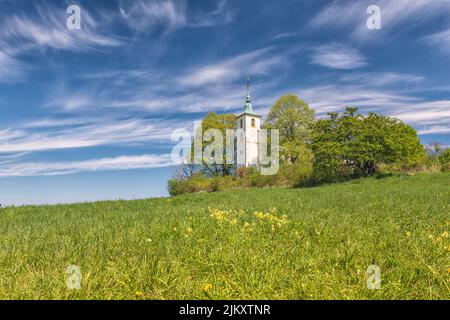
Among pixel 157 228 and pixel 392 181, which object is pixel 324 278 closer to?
pixel 157 228

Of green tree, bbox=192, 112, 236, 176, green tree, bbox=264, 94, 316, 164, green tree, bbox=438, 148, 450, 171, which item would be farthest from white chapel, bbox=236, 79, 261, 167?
green tree, bbox=438, 148, 450, 171

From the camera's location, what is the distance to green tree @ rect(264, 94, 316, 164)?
43594mm

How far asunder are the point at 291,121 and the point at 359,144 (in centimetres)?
1455

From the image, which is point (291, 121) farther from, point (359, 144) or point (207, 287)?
point (207, 287)

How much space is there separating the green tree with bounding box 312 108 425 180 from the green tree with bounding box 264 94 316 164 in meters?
9.13

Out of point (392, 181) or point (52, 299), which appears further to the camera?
point (392, 181)

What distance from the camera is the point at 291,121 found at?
4466cm

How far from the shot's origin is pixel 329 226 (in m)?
6.34

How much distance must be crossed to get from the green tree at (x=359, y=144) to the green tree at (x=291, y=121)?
359 inches

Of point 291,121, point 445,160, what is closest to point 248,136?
point 291,121

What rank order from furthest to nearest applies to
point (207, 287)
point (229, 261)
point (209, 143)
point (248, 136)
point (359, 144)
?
1. point (248, 136)
2. point (209, 143)
3. point (359, 144)
4. point (229, 261)
5. point (207, 287)

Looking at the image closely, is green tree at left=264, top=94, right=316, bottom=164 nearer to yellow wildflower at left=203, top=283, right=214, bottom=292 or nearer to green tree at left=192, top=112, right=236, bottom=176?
green tree at left=192, top=112, right=236, bottom=176

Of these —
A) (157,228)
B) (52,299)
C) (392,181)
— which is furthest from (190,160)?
(52,299)
